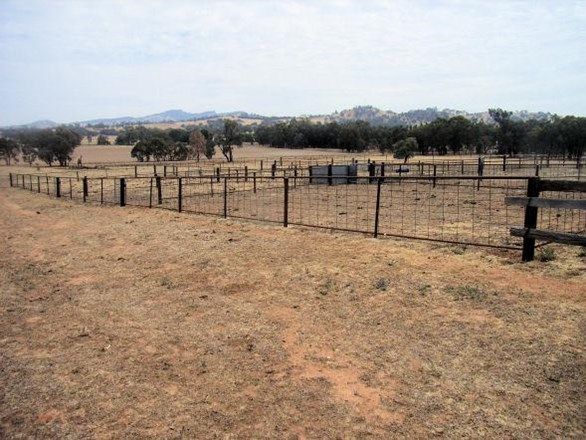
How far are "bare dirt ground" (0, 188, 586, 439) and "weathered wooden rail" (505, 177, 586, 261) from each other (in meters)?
0.51

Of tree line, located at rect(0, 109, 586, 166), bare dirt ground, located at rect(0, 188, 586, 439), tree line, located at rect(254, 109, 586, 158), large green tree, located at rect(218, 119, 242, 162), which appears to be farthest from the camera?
large green tree, located at rect(218, 119, 242, 162)

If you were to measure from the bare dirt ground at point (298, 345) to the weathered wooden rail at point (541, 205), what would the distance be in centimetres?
51

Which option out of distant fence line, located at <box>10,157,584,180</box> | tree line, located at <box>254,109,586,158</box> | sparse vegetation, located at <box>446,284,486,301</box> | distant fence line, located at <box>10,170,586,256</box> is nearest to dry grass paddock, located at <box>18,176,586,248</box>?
distant fence line, located at <box>10,170,586,256</box>

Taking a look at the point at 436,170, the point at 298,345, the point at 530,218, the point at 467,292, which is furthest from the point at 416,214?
the point at 436,170

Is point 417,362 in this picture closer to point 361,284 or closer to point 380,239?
point 361,284

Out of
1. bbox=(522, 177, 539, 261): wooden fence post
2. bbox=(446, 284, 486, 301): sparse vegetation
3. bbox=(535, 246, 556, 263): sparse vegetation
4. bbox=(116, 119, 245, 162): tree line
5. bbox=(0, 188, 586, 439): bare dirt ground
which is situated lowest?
bbox=(0, 188, 586, 439): bare dirt ground

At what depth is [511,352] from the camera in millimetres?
5031

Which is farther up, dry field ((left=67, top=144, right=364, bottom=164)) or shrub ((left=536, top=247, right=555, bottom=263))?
dry field ((left=67, top=144, right=364, bottom=164))

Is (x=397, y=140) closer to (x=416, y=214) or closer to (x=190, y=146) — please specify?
(x=190, y=146)

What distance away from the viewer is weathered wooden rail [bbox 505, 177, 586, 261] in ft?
24.6

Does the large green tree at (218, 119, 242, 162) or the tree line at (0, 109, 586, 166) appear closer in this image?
the tree line at (0, 109, 586, 166)

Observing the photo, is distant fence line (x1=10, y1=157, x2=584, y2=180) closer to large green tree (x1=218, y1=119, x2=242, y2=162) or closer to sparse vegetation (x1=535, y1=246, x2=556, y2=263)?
sparse vegetation (x1=535, y1=246, x2=556, y2=263)

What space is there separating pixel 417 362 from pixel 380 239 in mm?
6008

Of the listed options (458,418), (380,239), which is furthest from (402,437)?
(380,239)
